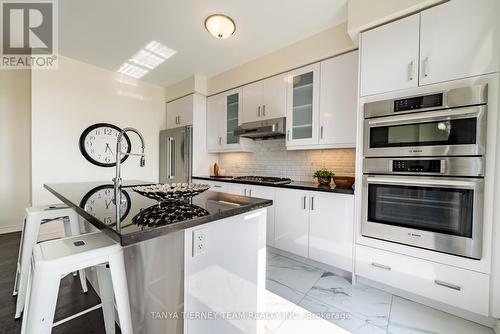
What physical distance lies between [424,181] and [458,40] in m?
1.03

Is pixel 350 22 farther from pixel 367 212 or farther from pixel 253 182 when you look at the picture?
pixel 253 182

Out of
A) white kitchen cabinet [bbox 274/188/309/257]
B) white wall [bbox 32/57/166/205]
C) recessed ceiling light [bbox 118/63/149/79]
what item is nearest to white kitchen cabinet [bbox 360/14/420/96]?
white kitchen cabinet [bbox 274/188/309/257]

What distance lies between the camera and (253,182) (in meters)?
2.79

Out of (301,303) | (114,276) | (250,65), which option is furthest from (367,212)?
(250,65)

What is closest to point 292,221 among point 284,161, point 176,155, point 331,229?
point 331,229

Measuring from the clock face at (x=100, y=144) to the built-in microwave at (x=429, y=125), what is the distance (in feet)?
11.9

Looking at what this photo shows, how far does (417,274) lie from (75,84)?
467cm

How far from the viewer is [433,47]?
1.62 meters

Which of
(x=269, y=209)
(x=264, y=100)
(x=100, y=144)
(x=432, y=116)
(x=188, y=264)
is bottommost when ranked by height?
(x=269, y=209)

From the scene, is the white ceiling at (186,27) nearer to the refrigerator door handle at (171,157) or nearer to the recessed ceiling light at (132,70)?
the recessed ceiling light at (132,70)

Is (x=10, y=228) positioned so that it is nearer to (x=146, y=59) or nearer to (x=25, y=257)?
(x=25, y=257)

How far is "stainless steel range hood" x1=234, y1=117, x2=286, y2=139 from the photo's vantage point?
277cm

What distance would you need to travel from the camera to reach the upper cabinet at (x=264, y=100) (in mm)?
2834

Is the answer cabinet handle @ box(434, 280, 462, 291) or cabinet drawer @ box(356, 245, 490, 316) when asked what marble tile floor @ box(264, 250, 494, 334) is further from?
cabinet handle @ box(434, 280, 462, 291)
